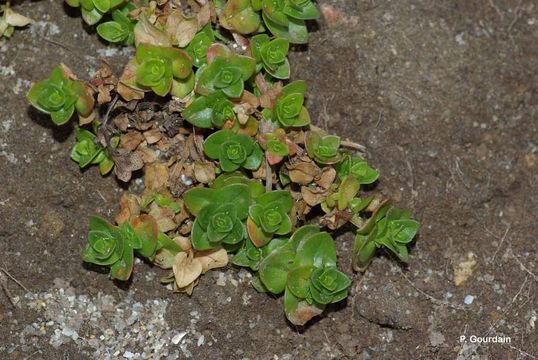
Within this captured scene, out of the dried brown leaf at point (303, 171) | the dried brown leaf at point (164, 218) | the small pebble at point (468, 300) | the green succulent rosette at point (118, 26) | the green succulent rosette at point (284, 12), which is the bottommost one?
the small pebble at point (468, 300)

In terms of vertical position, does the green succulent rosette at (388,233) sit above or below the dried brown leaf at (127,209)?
above

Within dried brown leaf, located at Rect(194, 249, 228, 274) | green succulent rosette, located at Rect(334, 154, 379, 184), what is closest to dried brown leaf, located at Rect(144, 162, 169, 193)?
dried brown leaf, located at Rect(194, 249, 228, 274)

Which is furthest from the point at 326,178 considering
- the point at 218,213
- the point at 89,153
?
the point at 89,153

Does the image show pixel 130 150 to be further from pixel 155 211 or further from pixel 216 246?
pixel 216 246

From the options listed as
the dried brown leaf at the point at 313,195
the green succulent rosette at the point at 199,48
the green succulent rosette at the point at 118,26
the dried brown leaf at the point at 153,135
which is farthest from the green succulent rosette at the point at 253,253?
the green succulent rosette at the point at 118,26

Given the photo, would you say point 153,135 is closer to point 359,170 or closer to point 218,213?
point 218,213

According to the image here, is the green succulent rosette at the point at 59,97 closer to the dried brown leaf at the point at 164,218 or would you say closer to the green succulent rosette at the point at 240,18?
the dried brown leaf at the point at 164,218
